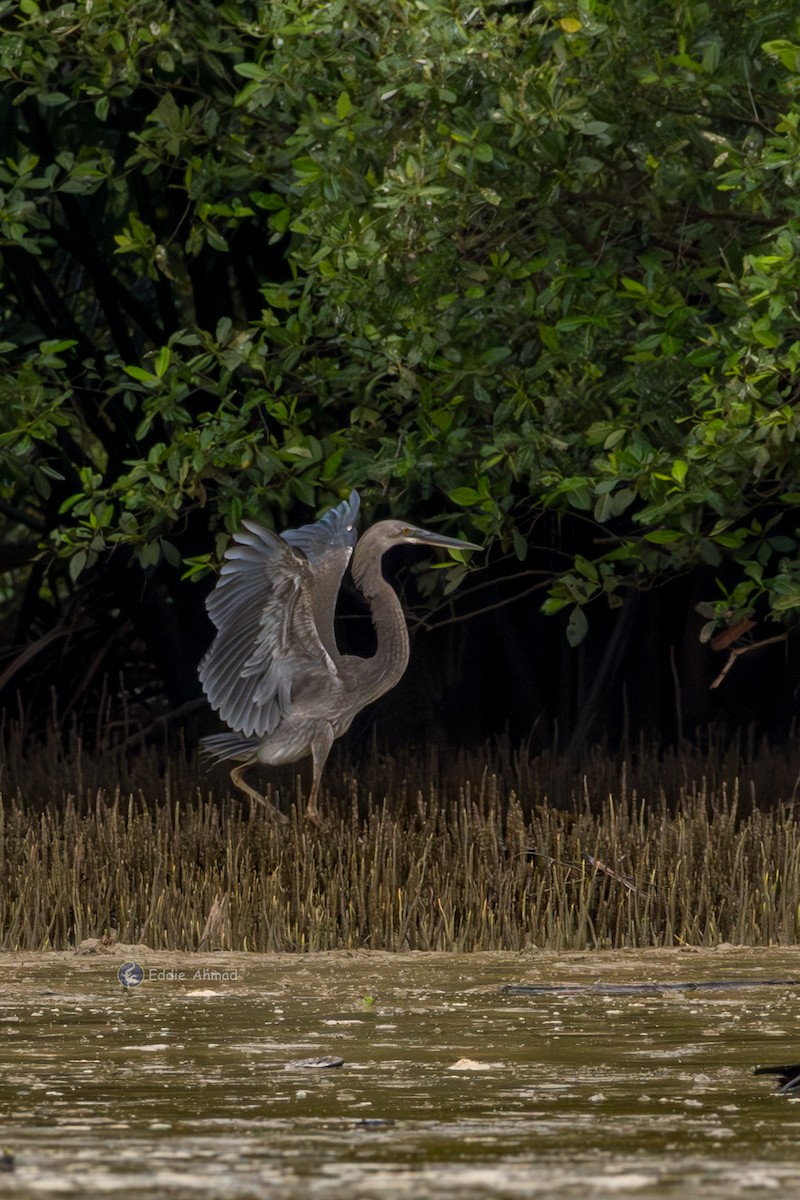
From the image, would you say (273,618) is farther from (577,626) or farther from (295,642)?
(577,626)

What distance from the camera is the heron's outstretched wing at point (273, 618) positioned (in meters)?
8.38

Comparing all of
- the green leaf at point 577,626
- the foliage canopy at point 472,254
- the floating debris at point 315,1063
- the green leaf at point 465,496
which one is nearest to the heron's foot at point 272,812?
the foliage canopy at point 472,254

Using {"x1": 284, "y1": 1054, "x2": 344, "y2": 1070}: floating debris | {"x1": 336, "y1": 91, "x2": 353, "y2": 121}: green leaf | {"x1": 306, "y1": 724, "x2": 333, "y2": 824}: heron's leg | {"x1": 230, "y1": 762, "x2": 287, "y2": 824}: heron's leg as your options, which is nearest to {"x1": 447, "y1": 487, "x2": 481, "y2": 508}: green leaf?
{"x1": 306, "y1": 724, "x2": 333, "y2": 824}: heron's leg

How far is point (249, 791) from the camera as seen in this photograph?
8.91 m

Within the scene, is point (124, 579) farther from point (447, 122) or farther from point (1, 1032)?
point (1, 1032)

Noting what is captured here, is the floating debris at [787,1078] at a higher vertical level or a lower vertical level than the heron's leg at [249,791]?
lower

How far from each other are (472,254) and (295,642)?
1783 mm

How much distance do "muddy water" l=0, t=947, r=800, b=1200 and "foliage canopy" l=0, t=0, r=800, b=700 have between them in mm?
2378

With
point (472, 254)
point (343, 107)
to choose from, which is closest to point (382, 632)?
point (472, 254)

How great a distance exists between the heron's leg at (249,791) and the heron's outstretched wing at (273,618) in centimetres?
20

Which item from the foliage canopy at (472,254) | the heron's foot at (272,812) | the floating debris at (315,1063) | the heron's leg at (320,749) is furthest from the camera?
the heron's leg at (320,749)

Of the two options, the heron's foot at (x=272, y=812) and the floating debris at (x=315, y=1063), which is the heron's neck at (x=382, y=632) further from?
the floating debris at (x=315, y=1063)

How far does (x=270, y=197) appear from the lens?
31.1ft

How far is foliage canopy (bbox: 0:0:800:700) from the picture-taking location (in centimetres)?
804
